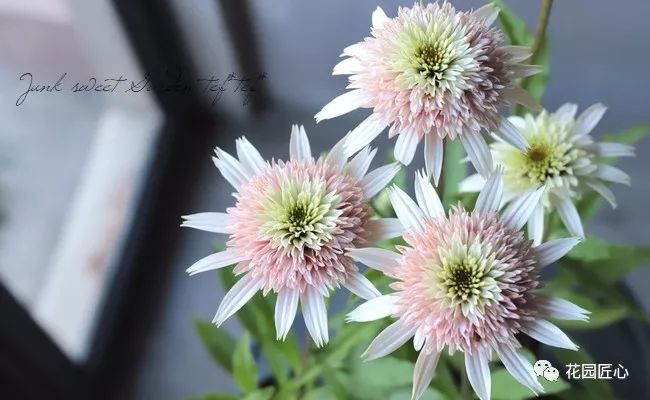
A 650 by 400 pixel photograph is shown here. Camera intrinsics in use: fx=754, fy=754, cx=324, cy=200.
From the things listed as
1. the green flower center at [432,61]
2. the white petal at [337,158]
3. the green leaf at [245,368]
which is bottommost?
the green leaf at [245,368]

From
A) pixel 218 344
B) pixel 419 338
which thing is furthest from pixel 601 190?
pixel 218 344

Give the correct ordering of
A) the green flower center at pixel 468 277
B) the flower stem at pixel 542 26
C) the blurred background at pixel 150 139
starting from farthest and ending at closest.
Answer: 1. the blurred background at pixel 150 139
2. the flower stem at pixel 542 26
3. the green flower center at pixel 468 277

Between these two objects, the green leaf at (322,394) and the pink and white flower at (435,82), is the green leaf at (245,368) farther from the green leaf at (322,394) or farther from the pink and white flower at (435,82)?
the pink and white flower at (435,82)

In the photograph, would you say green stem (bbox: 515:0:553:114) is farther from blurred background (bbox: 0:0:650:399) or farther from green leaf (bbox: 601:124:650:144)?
blurred background (bbox: 0:0:650:399)

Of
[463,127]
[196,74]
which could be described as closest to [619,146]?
[463,127]

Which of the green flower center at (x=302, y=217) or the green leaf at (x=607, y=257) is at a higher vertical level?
the green flower center at (x=302, y=217)

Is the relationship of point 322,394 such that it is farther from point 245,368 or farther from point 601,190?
point 601,190

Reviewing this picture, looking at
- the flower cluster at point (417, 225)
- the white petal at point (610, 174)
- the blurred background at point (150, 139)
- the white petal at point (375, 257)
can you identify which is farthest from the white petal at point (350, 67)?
the blurred background at point (150, 139)

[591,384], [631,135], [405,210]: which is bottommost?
[591,384]
